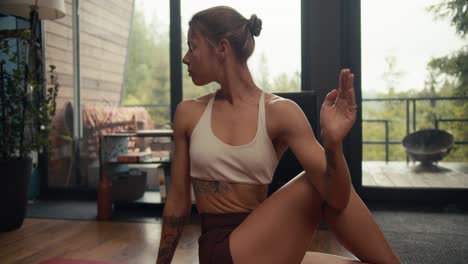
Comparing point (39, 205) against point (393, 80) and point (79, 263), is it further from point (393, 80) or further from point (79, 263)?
point (393, 80)

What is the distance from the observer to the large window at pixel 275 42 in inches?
126

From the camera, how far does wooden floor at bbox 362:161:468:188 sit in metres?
3.12

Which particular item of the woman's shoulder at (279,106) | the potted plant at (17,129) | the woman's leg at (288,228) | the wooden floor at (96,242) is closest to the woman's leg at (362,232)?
the woman's leg at (288,228)

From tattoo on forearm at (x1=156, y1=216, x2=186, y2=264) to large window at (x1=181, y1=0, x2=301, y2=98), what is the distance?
90.8 inches

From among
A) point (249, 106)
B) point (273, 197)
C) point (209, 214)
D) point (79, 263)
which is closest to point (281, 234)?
point (273, 197)

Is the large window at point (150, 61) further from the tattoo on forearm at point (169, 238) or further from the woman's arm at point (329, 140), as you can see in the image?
the woman's arm at point (329, 140)

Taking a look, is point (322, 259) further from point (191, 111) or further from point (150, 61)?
point (150, 61)

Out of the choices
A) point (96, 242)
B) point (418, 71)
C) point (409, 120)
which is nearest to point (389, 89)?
point (418, 71)

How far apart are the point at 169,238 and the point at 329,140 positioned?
497mm

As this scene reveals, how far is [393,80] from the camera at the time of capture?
3189 millimetres

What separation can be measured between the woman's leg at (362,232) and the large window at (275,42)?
235 cm

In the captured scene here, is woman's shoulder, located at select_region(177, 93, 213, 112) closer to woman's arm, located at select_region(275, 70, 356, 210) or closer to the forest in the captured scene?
woman's arm, located at select_region(275, 70, 356, 210)

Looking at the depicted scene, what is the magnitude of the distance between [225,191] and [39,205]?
9.34 ft

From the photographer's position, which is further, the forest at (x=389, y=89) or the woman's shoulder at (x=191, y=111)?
the forest at (x=389, y=89)
